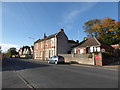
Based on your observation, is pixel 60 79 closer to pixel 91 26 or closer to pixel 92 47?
pixel 92 47

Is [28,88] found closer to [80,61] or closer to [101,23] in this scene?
[80,61]

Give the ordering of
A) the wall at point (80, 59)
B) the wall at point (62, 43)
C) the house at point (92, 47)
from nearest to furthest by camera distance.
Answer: the wall at point (80, 59) < the house at point (92, 47) < the wall at point (62, 43)

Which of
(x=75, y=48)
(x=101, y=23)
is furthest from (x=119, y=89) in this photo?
(x=101, y=23)

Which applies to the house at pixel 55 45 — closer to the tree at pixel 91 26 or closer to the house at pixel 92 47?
the house at pixel 92 47

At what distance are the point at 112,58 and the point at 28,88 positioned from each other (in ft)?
70.4

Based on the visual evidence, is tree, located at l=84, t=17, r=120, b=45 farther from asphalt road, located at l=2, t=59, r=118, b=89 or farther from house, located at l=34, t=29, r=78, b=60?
asphalt road, located at l=2, t=59, r=118, b=89

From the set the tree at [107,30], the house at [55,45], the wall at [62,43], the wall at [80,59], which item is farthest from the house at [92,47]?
the tree at [107,30]

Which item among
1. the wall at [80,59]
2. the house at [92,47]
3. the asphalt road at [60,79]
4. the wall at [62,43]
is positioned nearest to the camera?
the asphalt road at [60,79]

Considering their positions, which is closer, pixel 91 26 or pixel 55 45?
pixel 55 45

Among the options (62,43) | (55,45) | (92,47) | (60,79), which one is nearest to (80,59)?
(92,47)

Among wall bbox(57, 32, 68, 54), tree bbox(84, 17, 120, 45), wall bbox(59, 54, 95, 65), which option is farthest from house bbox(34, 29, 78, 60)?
tree bbox(84, 17, 120, 45)

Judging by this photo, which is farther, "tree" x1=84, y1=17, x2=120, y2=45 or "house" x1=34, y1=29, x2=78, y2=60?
"tree" x1=84, y1=17, x2=120, y2=45

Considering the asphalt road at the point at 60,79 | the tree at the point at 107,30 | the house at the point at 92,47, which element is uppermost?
the tree at the point at 107,30

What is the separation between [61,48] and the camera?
34844 mm
